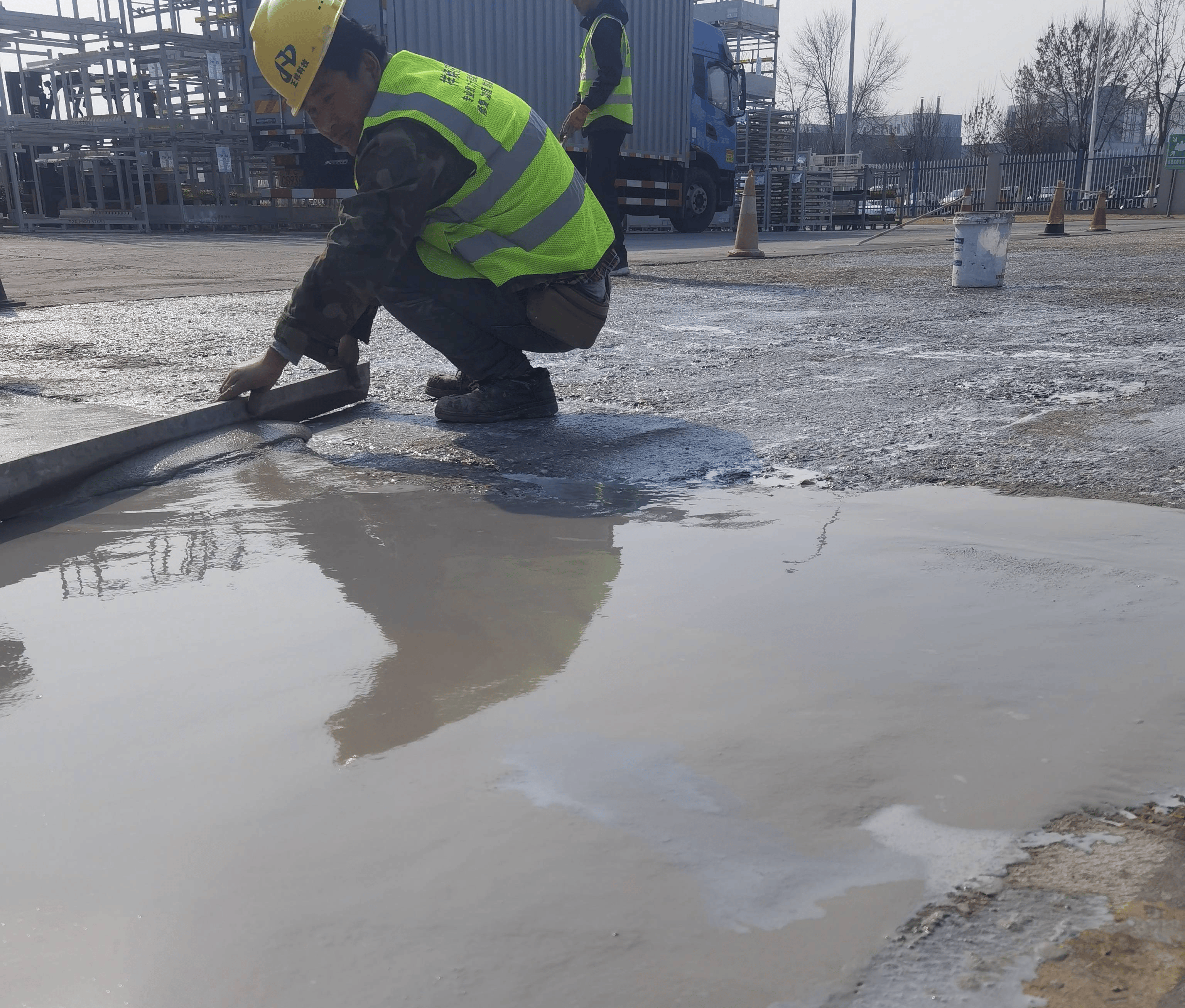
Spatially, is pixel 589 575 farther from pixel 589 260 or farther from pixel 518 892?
pixel 589 260

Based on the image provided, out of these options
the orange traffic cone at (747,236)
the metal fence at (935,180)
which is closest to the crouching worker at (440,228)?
the orange traffic cone at (747,236)

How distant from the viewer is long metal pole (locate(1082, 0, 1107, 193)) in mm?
31109

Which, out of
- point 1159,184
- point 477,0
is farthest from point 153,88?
point 1159,184

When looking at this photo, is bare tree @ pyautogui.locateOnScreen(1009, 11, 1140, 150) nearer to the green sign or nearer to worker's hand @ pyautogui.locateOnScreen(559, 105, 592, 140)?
the green sign

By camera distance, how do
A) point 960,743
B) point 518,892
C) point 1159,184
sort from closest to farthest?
point 518,892 → point 960,743 → point 1159,184

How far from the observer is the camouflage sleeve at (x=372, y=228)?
8.72ft

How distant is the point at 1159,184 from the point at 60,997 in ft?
96.8

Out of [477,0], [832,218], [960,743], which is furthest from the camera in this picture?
[832,218]

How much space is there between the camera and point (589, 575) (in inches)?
73.6

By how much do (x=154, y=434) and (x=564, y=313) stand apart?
3.78ft

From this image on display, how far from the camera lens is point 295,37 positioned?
2.64 meters

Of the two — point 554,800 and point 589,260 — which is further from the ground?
point 589,260

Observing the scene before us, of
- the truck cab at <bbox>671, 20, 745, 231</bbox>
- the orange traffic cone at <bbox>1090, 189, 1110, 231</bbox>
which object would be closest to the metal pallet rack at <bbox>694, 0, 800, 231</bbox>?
the truck cab at <bbox>671, 20, 745, 231</bbox>

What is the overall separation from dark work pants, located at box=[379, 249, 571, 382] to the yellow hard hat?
1.78 feet
